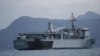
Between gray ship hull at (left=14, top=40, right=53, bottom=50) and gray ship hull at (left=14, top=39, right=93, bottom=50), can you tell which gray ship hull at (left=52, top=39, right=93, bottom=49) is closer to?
gray ship hull at (left=14, top=39, right=93, bottom=50)

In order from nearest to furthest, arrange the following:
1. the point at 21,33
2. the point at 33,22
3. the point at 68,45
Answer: the point at 68,45 < the point at 21,33 < the point at 33,22

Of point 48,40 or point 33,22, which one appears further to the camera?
point 33,22

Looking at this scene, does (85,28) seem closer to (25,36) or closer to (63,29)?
(63,29)

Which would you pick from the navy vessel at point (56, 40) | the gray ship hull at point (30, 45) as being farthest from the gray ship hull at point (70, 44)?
the gray ship hull at point (30, 45)

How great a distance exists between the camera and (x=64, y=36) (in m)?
33.3

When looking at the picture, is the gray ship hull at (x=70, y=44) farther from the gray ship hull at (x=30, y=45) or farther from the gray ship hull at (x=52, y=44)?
the gray ship hull at (x=30, y=45)

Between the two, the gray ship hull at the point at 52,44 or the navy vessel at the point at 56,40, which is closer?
the gray ship hull at the point at 52,44

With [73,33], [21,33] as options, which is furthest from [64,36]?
[21,33]

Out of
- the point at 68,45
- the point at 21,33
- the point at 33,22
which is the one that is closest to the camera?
the point at 68,45

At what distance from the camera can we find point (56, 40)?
1293 inches

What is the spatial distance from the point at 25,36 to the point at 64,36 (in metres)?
2.65

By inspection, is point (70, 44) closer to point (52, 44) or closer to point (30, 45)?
point (52, 44)

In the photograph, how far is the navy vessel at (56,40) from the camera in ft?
106

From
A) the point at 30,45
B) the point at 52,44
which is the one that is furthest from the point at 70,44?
the point at 30,45
